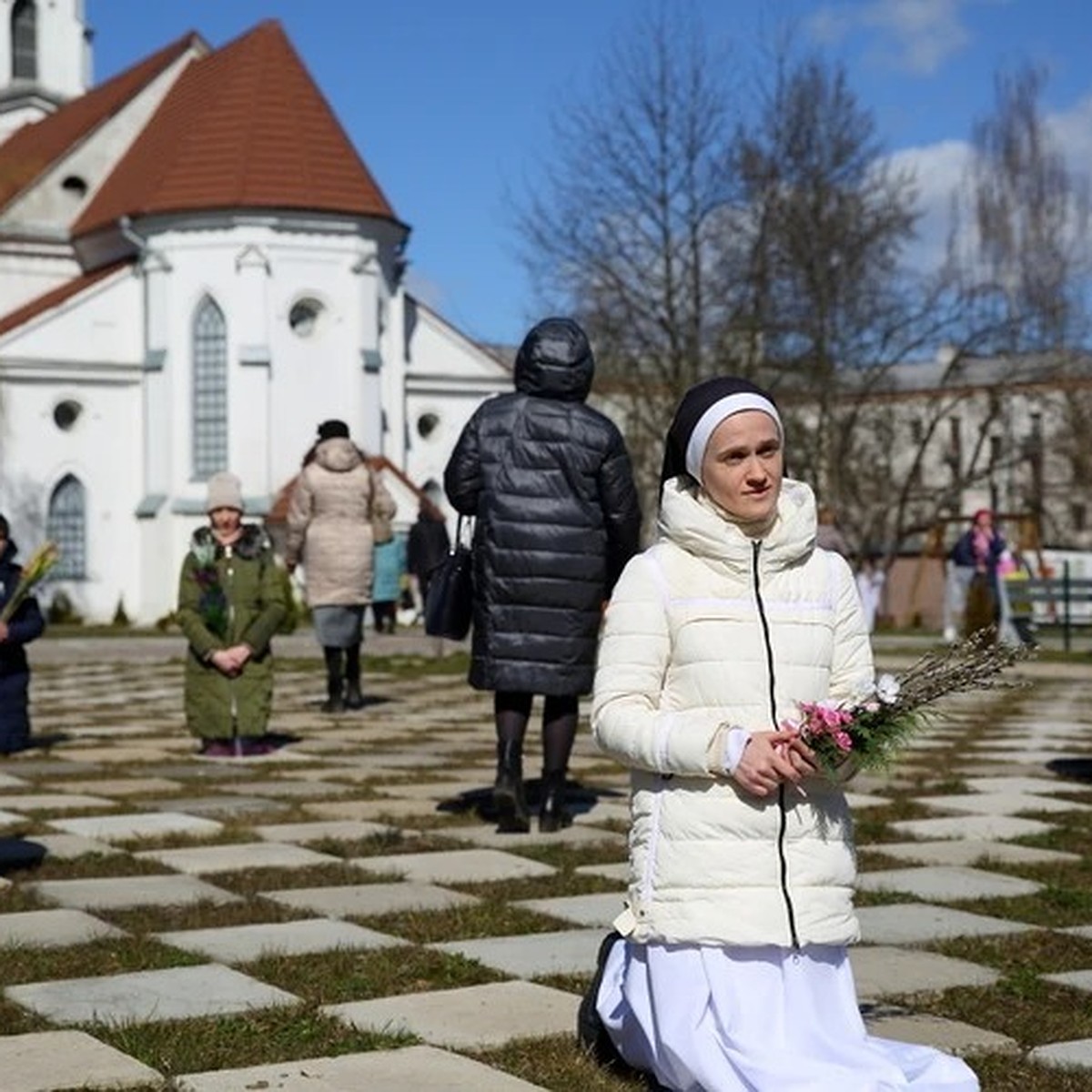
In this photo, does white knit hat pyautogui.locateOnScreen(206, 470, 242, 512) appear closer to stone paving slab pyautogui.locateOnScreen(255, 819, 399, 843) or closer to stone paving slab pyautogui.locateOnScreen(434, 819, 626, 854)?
stone paving slab pyautogui.locateOnScreen(255, 819, 399, 843)

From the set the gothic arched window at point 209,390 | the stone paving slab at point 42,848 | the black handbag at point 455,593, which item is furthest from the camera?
the gothic arched window at point 209,390

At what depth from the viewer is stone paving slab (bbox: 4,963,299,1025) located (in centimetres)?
539

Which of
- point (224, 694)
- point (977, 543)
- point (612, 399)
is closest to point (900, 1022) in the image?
point (224, 694)

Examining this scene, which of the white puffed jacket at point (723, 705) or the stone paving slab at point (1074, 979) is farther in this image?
the stone paving slab at point (1074, 979)

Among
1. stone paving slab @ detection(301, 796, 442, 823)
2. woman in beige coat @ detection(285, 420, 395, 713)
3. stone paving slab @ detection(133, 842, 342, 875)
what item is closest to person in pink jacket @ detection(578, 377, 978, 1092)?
stone paving slab @ detection(133, 842, 342, 875)

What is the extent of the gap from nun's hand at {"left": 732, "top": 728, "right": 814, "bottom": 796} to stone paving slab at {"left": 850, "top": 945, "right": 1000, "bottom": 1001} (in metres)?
1.44

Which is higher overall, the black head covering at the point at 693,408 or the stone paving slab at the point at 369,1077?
the black head covering at the point at 693,408

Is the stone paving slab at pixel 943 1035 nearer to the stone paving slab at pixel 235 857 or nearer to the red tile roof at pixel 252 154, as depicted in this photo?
the stone paving slab at pixel 235 857

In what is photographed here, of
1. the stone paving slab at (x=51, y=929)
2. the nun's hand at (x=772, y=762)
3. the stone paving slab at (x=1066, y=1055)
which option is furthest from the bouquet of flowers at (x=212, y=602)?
the nun's hand at (x=772, y=762)

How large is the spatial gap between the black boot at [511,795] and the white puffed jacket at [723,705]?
169 inches

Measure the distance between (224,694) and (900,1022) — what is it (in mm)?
7828

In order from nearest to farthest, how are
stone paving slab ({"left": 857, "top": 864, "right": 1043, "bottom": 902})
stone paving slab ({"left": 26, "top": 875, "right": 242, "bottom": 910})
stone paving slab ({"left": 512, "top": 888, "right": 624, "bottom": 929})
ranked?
stone paving slab ({"left": 512, "top": 888, "right": 624, "bottom": 929}) < stone paving slab ({"left": 26, "top": 875, "right": 242, "bottom": 910}) < stone paving slab ({"left": 857, "top": 864, "right": 1043, "bottom": 902})

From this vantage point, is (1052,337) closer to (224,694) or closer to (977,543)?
(977,543)

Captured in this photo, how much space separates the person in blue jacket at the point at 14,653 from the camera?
40.4ft
